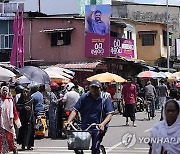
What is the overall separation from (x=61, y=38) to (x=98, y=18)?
3.63 meters

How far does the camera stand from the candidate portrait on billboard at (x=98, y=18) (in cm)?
3002

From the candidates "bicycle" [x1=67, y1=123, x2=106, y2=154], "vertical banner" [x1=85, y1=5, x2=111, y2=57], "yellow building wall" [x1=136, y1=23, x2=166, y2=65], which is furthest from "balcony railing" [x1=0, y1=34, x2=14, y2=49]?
"bicycle" [x1=67, y1=123, x2=106, y2=154]

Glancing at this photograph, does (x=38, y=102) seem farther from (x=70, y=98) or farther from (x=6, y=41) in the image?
(x=6, y=41)

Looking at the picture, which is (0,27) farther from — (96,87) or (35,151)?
(96,87)

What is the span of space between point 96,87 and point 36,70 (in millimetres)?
10656

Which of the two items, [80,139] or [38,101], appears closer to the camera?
[80,139]

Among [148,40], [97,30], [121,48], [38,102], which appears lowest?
[38,102]

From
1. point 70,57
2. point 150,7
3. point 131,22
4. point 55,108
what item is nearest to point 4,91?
point 55,108

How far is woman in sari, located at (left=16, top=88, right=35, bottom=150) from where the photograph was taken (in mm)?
13344

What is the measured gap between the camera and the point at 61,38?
1281 inches

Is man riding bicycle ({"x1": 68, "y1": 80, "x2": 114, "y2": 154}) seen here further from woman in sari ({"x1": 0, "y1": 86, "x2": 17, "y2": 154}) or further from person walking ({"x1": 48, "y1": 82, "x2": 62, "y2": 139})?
person walking ({"x1": 48, "y1": 82, "x2": 62, "y2": 139})

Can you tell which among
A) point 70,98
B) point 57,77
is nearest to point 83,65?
point 57,77

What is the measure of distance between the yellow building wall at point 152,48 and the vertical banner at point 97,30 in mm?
16016

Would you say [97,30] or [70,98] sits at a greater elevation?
[97,30]
